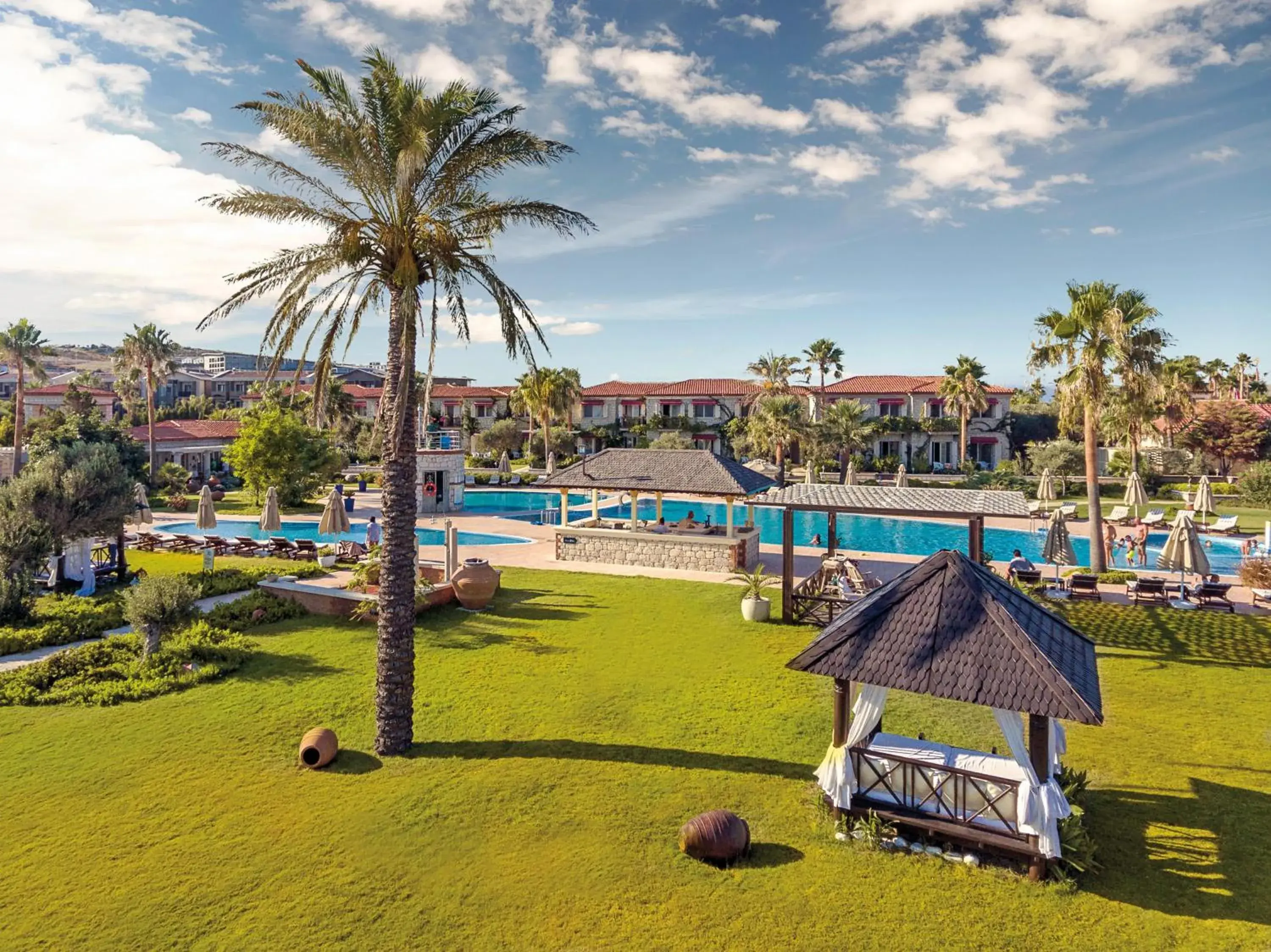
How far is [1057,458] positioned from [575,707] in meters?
45.8

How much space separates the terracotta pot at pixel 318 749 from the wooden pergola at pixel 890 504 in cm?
1065

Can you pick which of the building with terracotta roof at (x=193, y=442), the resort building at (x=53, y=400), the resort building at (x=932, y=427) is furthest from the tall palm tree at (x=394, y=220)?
the resort building at (x=53, y=400)

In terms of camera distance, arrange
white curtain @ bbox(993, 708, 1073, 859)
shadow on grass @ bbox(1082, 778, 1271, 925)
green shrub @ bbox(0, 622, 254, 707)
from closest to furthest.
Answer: shadow on grass @ bbox(1082, 778, 1271, 925) < white curtain @ bbox(993, 708, 1073, 859) < green shrub @ bbox(0, 622, 254, 707)

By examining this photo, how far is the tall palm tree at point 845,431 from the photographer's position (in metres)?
50.9

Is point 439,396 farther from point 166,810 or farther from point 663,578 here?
point 166,810

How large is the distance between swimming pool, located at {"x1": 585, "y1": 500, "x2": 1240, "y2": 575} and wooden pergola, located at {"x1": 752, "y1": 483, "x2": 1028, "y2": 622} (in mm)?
7367

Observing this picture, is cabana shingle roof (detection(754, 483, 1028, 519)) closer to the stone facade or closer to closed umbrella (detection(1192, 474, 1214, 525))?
the stone facade

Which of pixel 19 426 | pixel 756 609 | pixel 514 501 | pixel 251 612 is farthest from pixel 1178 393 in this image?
pixel 19 426

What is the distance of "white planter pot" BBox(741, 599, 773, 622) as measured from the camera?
19.0 metres

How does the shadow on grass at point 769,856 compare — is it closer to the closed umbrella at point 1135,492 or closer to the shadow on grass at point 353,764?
the shadow on grass at point 353,764

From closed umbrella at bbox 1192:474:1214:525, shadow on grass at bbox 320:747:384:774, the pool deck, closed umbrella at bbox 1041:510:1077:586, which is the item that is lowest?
shadow on grass at bbox 320:747:384:774

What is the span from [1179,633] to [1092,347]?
9077 millimetres

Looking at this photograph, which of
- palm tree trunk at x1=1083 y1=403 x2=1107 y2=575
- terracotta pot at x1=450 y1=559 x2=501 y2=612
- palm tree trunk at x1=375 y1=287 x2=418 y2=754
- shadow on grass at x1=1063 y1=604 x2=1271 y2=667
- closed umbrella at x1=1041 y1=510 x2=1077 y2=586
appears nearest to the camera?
palm tree trunk at x1=375 y1=287 x2=418 y2=754

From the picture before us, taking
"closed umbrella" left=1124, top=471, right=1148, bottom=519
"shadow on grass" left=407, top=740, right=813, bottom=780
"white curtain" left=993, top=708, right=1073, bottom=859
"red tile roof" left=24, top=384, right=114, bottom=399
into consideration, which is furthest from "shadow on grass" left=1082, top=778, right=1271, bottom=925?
"red tile roof" left=24, top=384, right=114, bottom=399
